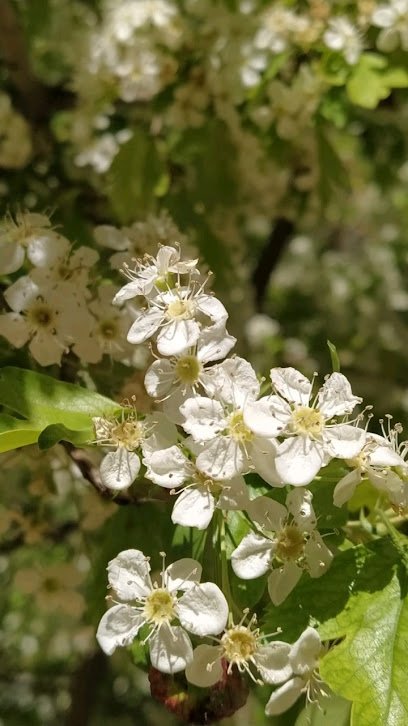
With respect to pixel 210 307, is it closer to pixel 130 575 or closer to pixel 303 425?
pixel 303 425

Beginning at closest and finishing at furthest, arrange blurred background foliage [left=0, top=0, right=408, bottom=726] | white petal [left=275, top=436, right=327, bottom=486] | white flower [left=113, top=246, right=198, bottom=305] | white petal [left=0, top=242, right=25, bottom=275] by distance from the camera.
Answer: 1. white petal [left=275, top=436, right=327, bottom=486]
2. white flower [left=113, top=246, right=198, bottom=305]
3. white petal [left=0, top=242, right=25, bottom=275]
4. blurred background foliage [left=0, top=0, right=408, bottom=726]

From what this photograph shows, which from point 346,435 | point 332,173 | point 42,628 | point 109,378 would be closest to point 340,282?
point 332,173

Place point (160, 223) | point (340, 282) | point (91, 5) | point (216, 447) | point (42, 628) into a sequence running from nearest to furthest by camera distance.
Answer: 1. point (216, 447)
2. point (160, 223)
3. point (91, 5)
4. point (42, 628)
5. point (340, 282)

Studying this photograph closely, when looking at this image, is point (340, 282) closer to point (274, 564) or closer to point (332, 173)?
point (332, 173)

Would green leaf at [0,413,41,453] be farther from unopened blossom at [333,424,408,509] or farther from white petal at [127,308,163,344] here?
unopened blossom at [333,424,408,509]

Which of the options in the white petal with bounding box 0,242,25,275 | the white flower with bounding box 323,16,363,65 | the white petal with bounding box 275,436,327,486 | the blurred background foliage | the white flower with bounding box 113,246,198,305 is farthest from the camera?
the white flower with bounding box 323,16,363,65

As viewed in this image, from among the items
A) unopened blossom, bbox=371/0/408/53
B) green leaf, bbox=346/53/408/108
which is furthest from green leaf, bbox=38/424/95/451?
unopened blossom, bbox=371/0/408/53

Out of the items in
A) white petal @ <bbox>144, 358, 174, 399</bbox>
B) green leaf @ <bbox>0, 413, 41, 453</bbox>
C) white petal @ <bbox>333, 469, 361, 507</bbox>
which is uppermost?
white petal @ <bbox>144, 358, 174, 399</bbox>
